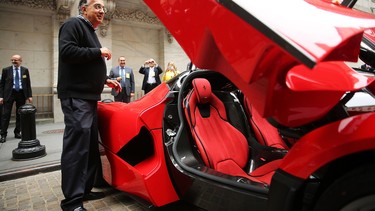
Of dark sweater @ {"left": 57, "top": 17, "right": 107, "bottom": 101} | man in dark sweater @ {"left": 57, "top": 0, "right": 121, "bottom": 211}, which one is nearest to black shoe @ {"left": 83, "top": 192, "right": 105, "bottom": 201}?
man in dark sweater @ {"left": 57, "top": 0, "right": 121, "bottom": 211}

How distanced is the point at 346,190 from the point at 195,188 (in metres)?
0.93

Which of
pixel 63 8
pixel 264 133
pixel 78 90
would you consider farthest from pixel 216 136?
pixel 63 8

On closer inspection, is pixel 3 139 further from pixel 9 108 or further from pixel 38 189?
pixel 38 189

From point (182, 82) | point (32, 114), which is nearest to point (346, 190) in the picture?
point (182, 82)

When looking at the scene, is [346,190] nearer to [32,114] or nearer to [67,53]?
[67,53]

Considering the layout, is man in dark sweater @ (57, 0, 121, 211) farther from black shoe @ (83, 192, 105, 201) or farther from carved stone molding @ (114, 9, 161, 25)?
carved stone molding @ (114, 9, 161, 25)

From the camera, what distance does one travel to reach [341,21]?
918mm

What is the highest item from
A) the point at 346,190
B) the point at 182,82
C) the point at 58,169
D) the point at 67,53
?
the point at 67,53

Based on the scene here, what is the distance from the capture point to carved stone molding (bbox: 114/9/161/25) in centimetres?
958

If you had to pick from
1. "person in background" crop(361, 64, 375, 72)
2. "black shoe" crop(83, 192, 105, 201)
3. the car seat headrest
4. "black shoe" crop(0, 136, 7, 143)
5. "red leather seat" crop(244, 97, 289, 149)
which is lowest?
"black shoe" crop(0, 136, 7, 143)

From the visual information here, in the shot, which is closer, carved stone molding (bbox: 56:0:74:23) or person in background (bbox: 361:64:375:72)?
person in background (bbox: 361:64:375:72)

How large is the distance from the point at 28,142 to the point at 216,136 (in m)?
3.40

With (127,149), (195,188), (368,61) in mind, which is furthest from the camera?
(127,149)

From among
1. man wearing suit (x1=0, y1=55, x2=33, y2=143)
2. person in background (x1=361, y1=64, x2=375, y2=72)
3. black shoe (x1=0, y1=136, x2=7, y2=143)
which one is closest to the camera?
person in background (x1=361, y1=64, x2=375, y2=72)
